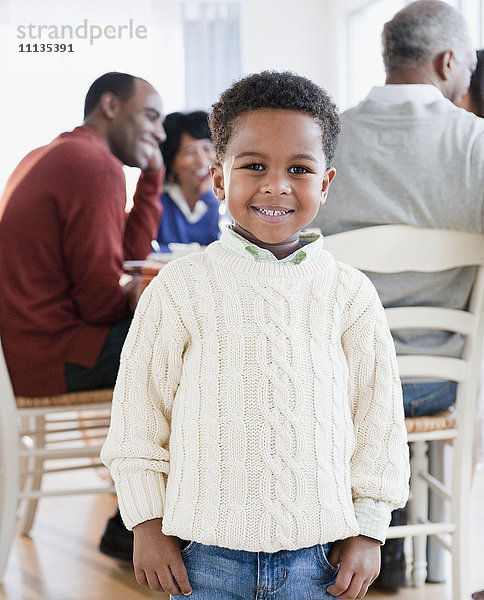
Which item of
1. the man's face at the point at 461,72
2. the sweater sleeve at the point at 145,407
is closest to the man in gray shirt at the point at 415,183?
the man's face at the point at 461,72

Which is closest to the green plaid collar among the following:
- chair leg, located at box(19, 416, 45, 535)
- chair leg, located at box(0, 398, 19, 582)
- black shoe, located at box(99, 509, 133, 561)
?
chair leg, located at box(0, 398, 19, 582)

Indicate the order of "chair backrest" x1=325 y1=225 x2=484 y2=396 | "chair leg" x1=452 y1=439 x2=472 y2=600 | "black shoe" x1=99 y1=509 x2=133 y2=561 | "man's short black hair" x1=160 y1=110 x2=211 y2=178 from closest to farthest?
"chair backrest" x1=325 y1=225 x2=484 y2=396 < "chair leg" x1=452 y1=439 x2=472 y2=600 < "black shoe" x1=99 y1=509 x2=133 y2=561 < "man's short black hair" x1=160 y1=110 x2=211 y2=178

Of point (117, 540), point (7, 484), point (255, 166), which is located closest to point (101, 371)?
point (7, 484)

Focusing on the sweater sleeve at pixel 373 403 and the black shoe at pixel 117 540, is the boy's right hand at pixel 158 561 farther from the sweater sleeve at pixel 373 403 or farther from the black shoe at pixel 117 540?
the black shoe at pixel 117 540

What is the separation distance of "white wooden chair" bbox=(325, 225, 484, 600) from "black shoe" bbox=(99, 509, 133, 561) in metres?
0.71

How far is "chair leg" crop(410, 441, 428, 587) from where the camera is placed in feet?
5.66

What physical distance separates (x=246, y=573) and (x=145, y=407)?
215mm

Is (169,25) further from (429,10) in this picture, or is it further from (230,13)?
(429,10)

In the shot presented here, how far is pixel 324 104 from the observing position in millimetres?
900

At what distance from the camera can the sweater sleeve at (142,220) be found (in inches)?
93.6

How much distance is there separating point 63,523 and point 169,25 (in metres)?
4.00

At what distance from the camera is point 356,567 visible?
2.90 feet

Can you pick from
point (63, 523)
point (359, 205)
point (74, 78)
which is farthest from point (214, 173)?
point (74, 78)

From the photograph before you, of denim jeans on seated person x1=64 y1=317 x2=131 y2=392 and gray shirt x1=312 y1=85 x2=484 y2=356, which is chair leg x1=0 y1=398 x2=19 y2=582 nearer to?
denim jeans on seated person x1=64 y1=317 x2=131 y2=392
